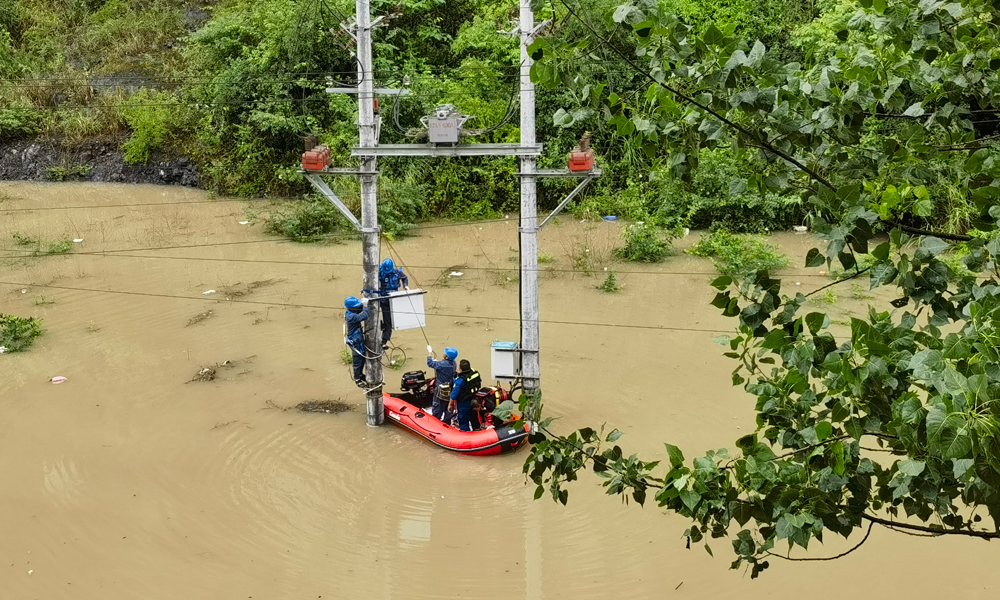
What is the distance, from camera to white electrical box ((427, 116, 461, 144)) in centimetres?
837

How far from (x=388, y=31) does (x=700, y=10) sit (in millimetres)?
6429

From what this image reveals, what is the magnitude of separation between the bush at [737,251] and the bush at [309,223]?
6217 mm

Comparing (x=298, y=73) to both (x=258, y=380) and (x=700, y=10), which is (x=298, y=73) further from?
(x=258, y=380)

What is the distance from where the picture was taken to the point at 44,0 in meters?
24.6

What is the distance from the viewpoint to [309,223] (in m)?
16.2

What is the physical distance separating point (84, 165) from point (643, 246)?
42.9 feet

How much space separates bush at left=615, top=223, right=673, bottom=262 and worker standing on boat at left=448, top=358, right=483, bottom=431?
20.8 ft

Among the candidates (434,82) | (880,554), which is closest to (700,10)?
(434,82)

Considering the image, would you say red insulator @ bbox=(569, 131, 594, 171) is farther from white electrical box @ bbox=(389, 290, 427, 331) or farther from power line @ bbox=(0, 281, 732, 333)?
power line @ bbox=(0, 281, 732, 333)

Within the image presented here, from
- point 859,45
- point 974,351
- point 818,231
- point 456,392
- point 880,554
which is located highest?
point 859,45

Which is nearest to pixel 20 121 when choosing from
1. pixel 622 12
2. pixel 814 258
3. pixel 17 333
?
pixel 17 333

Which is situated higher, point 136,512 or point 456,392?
point 456,392

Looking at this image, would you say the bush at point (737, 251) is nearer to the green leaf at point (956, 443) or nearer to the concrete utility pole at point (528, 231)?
the concrete utility pole at point (528, 231)

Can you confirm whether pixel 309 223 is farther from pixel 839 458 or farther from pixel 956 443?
pixel 956 443
